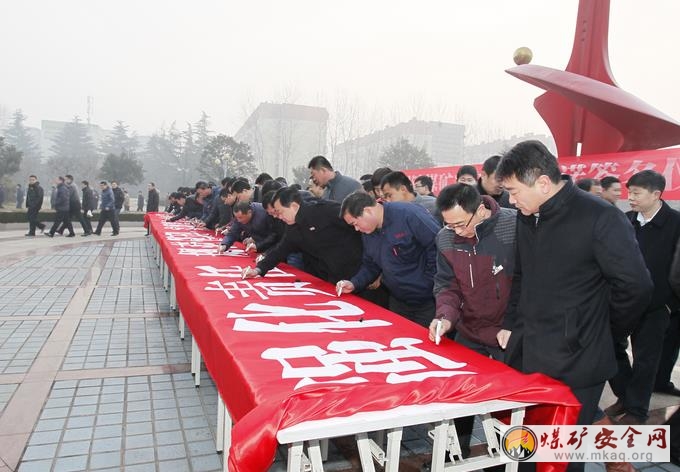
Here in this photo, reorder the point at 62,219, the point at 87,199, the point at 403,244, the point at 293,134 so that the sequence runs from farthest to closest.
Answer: the point at 293,134, the point at 87,199, the point at 62,219, the point at 403,244

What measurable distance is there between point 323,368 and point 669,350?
303cm

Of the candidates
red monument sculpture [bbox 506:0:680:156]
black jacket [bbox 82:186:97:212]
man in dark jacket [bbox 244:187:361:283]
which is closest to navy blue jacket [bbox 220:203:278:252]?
man in dark jacket [bbox 244:187:361:283]

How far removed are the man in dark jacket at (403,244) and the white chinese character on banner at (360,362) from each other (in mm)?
846

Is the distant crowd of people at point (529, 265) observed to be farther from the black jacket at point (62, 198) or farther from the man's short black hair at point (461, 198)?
the black jacket at point (62, 198)

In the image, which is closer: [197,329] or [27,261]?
[197,329]

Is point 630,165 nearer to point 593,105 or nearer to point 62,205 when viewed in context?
point 593,105

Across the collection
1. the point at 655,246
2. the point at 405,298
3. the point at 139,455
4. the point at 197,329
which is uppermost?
the point at 655,246

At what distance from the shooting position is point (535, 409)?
1785 mm

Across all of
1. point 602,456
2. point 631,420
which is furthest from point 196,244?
point 602,456

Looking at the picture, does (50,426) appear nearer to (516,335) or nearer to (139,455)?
(139,455)

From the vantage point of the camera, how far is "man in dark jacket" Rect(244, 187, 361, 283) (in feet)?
12.0

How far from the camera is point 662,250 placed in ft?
10.1

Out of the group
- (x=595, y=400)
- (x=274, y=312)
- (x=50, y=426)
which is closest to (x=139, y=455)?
(x=50, y=426)

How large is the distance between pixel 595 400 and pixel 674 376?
2834 millimetres
